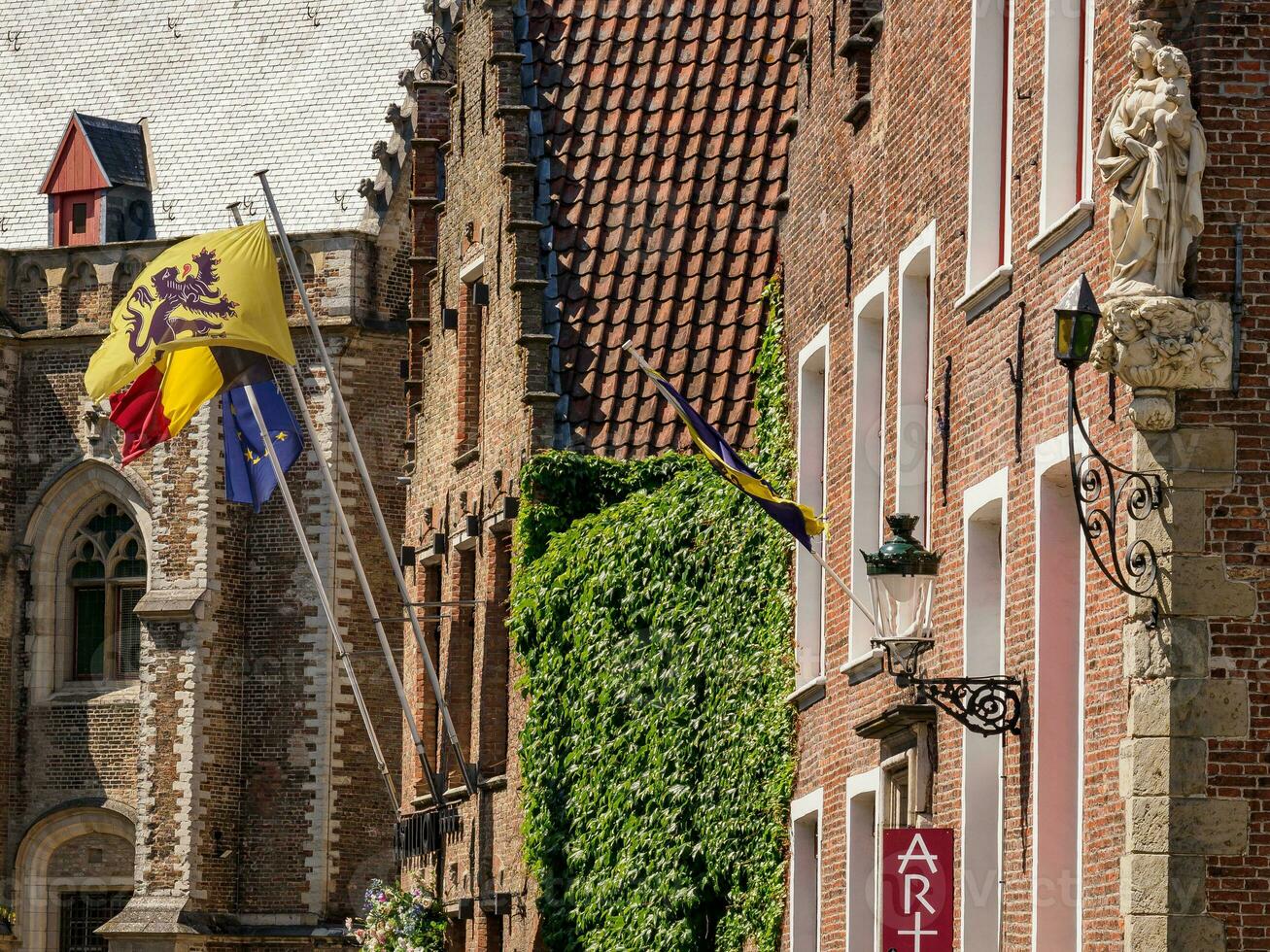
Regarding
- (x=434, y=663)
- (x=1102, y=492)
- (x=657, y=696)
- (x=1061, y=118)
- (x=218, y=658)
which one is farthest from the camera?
(x=218, y=658)

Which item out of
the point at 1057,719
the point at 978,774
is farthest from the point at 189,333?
the point at 1057,719

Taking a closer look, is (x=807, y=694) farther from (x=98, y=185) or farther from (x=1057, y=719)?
(x=98, y=185)

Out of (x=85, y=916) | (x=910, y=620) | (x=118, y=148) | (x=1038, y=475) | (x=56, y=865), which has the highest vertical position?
(x=118, y=148)

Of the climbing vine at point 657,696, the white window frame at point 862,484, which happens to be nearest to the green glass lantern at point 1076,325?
the white window frame at point 862,484

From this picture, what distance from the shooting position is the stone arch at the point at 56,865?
146 feet

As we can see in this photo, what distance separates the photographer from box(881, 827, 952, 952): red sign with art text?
14891mm

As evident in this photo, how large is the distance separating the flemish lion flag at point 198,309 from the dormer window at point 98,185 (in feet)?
60.8

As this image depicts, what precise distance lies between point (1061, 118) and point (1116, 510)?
240 centimetres

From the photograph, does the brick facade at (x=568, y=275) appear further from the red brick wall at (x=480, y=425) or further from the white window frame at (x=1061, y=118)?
the white window frame at (x=1061, y=118)

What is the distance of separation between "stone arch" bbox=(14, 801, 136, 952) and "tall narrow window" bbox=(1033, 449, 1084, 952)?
105 ft

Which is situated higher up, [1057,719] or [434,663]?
[434,663]

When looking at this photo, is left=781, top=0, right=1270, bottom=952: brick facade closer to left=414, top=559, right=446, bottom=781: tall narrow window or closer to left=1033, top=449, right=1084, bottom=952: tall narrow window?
left=1033, top=449, right=1084, bottom=952: tall narrow window

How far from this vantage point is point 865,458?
1864 cm

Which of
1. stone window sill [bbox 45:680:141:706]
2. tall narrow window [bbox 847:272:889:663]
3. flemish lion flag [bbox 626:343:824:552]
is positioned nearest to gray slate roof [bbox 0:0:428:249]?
stone window sill [bbox 45:680:141:706]
